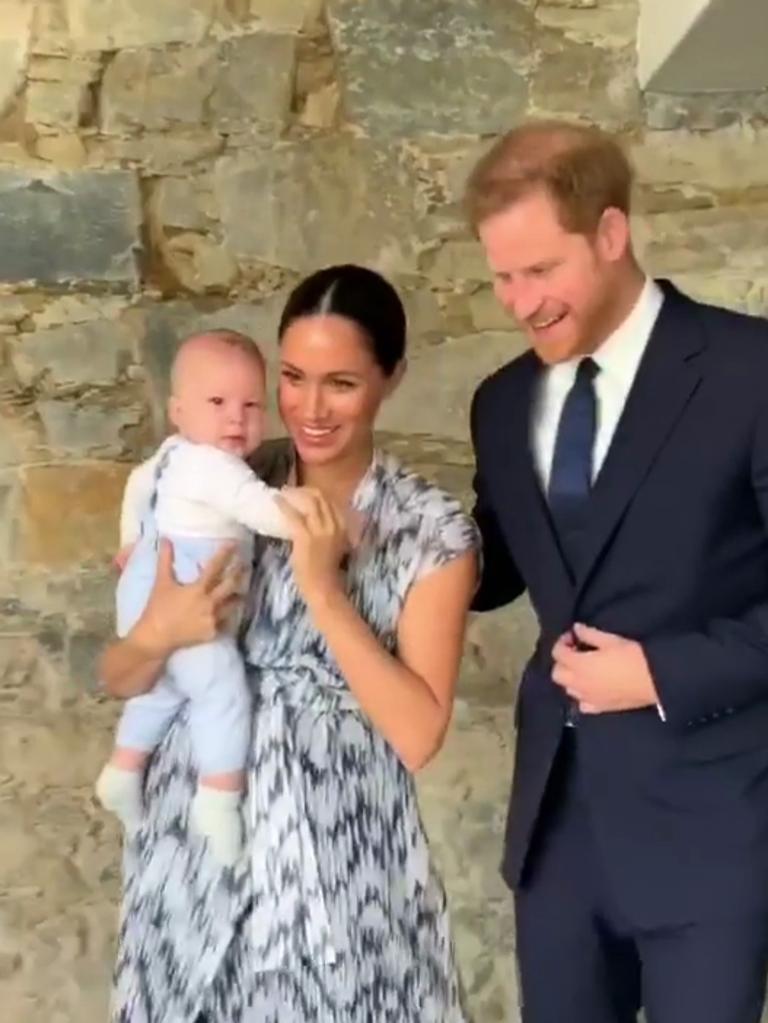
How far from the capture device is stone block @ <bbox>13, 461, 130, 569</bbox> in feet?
7.57

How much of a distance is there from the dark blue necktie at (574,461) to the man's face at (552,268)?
0.06 metres

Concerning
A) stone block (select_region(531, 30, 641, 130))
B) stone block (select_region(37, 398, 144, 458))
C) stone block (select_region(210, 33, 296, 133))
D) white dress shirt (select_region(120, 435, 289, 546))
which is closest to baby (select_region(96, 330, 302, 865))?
white dress shirt (select_region(120, 435, 289, 546))

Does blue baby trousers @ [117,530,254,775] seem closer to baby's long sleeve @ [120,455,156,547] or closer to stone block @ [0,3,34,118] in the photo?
baby's long sleeve @ [120,455,156,547]

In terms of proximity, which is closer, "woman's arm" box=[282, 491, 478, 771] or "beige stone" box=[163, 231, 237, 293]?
"woman's arm" box=[282, 491, 478, 771]

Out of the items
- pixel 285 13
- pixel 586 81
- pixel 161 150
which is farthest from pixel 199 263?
pixel 586 81

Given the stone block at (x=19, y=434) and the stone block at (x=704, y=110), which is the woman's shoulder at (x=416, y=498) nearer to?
the stone block at (x=19, y=434)

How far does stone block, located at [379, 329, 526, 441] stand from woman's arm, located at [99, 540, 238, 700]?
2.59 feet

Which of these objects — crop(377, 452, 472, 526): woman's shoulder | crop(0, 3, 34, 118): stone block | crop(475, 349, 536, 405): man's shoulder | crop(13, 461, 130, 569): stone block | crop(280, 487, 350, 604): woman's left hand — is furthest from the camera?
crop(13, 461, 130, 569): stone block

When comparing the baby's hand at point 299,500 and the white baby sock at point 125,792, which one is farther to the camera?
the white baby sock at point 125,792

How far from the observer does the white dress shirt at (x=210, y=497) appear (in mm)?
1597

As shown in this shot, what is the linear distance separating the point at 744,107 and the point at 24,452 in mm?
1215

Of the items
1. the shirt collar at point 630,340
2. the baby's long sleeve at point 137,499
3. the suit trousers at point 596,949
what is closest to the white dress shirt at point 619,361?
the shirt collar at point 630,340

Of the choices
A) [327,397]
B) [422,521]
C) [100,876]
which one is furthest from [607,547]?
[100,876]

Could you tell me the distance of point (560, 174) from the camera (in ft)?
5.23
